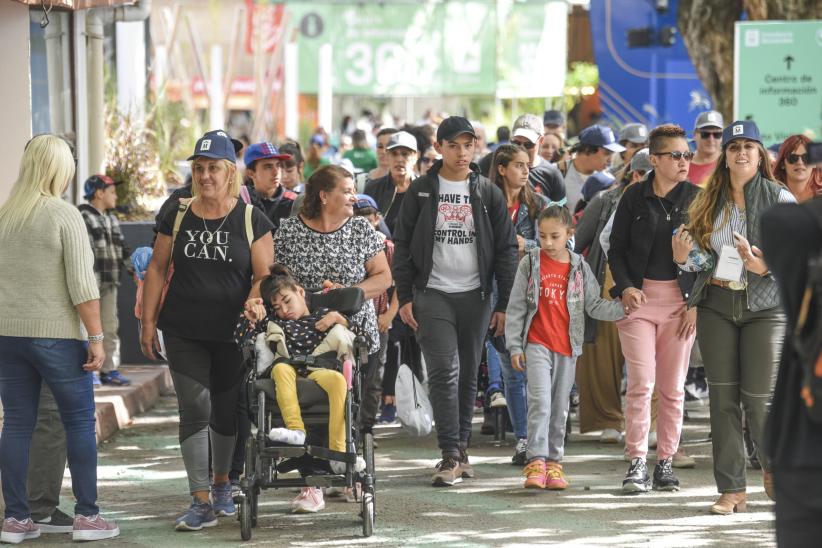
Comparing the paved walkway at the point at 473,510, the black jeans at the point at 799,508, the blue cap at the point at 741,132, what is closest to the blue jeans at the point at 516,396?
the paved walkway at the point at 473,510

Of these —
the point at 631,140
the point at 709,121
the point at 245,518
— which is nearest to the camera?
the point at 245,518

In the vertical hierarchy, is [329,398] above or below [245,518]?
above

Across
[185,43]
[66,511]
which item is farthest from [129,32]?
[185,43]

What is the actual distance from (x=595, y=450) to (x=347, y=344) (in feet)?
11.0

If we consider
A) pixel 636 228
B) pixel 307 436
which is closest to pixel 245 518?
pixel 307 436

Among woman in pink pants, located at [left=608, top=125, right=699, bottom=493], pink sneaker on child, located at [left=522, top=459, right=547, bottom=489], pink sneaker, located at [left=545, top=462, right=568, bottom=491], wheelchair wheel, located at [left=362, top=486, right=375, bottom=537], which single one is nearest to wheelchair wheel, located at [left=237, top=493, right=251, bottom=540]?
wheelchair wheel, located at [left=362, top=486, right=375, bottom=537]

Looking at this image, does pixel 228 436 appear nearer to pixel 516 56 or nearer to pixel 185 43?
pixel 516 56

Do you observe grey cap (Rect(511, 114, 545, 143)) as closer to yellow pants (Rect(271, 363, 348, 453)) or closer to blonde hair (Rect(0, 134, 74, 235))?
yellow pants (Rect(271, 363, 348, 453))

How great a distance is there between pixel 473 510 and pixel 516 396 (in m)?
1.75

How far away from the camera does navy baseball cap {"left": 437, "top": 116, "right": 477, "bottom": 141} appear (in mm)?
9039

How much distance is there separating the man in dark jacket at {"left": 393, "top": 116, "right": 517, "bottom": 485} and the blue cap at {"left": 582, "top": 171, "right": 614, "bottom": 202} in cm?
237

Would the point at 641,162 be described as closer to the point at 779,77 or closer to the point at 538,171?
the point at 538,171

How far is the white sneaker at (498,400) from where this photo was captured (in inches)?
418

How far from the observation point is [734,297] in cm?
787
